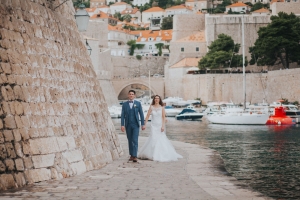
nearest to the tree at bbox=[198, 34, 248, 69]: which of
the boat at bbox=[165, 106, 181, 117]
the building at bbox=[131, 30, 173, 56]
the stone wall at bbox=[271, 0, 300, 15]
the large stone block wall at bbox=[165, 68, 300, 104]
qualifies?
the large stone block wall at bbox=[165, 68, 300, 104]

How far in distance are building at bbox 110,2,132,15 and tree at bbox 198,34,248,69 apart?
82.2 meters

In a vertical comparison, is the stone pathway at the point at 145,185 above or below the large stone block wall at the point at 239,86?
below

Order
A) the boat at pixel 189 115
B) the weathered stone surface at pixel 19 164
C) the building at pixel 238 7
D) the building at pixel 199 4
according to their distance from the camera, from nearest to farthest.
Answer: the weathered stone surface at pixel 19 164, the boat at pixel 189 115, the building at pixel 238 7, the building at pixel 199 4

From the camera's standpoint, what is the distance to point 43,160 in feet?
26.0

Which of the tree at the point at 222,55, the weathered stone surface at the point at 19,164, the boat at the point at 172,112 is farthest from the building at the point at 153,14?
the weathered stone surface at the point at 19,164

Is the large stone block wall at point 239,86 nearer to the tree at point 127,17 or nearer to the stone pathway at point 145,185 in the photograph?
the stone pathway at point 145,185

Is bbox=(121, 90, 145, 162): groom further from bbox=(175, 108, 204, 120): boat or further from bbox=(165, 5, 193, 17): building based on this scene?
bbox=(165, 5, 193, 17): building

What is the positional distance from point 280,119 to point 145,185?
31791mm

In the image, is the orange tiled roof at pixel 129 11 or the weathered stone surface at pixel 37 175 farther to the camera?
the orange tiled roof at pixel 129 11

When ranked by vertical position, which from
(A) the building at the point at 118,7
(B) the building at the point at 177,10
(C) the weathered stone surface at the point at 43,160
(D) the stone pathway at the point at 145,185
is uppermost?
(A) the building at the point at 118,7

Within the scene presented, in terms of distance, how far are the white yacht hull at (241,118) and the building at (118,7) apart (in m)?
105

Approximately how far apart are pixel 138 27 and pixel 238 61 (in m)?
59.2

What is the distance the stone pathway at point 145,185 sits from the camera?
7.08 m

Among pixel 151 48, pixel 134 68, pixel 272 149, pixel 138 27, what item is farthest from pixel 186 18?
pixel 272 149
